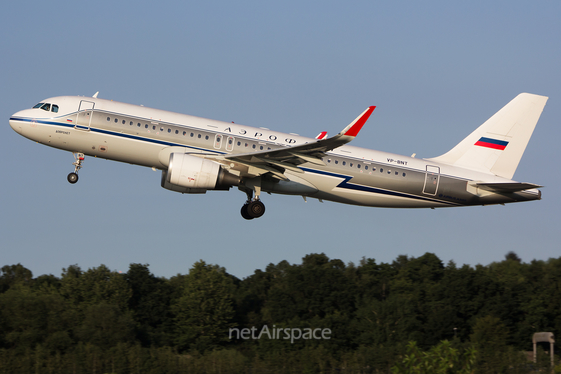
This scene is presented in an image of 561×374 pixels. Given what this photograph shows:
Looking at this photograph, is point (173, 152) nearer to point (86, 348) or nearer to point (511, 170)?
point (511, 170)

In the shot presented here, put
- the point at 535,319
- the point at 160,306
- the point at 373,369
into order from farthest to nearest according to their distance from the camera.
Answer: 1. the point at 160,306
2. the point at 535,319
3. the point at 373,369

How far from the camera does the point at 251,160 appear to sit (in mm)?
32281

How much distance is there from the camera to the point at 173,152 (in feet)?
106

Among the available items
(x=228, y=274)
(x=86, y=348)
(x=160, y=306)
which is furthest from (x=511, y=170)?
(x=228, y=274)

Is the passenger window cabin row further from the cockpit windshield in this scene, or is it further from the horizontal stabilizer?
the cockpit windshield

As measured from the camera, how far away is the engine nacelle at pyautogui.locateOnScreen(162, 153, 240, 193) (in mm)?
31469

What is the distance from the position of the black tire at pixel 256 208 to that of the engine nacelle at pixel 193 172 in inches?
118

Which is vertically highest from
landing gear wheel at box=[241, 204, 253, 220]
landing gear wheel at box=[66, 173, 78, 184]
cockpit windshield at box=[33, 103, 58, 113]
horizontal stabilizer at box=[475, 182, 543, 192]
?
cockpit windshield at box=[33, 103, 58, 113]

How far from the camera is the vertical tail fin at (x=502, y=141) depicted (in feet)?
125

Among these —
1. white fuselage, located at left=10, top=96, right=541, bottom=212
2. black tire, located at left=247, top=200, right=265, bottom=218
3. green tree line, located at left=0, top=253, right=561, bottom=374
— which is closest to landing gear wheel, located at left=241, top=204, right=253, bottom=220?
black tire, located at left=247, top=200, right=265, bottom=218

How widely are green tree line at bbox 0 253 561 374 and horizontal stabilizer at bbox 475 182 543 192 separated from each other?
781 inches

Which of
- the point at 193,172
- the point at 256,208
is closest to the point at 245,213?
the point at 256,208

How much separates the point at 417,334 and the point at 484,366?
3537 cm

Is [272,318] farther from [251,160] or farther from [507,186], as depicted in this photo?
[251,160]
